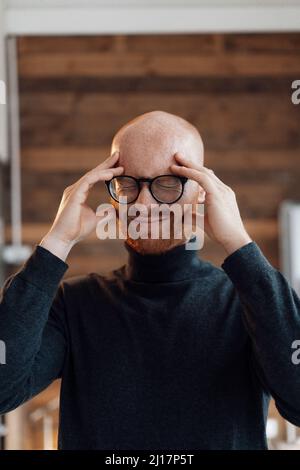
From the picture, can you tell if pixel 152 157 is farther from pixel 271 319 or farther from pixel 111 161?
pixel 271 319

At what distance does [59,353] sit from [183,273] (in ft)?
0.67

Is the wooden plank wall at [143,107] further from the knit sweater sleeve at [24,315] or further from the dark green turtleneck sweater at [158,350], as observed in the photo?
the knit sweater sleeve at [24,315]

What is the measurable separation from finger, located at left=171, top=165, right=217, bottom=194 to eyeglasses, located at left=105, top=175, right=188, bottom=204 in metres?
0.01

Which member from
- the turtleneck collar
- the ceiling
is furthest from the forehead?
the ceiling

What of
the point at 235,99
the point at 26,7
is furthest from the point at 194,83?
the point at 26,7

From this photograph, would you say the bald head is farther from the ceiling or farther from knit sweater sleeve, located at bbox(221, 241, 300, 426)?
the ceiling

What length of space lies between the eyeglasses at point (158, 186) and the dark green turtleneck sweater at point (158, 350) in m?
0.10

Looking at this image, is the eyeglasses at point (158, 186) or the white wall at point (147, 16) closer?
the eyeglasses at point (158, 186)

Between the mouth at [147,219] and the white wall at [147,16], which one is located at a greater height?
the white wall at [147,16]

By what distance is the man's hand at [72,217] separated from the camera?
2.55ft

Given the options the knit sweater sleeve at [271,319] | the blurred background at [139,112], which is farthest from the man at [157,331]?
the blurred background at [139,112]

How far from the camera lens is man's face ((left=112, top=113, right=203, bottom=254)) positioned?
2.66 ft

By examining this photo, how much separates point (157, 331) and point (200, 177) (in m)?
0.21

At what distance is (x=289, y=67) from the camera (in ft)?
9.04
